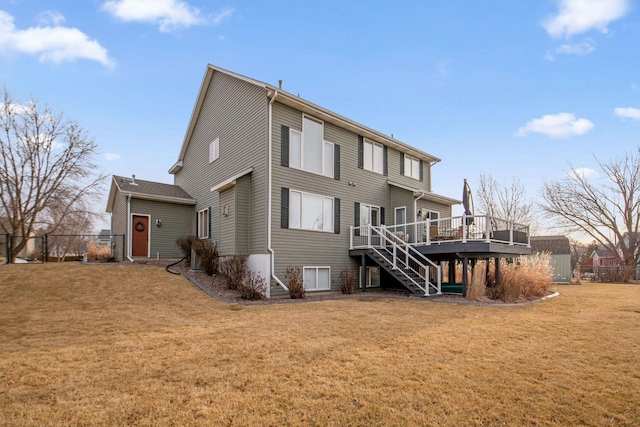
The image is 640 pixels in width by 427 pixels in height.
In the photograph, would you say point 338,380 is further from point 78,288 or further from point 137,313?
point 78,288

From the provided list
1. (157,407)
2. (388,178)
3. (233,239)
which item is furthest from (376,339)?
(388,178)

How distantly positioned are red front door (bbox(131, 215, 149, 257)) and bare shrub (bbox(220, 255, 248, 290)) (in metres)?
5.90

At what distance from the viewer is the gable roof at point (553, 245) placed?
986 inches

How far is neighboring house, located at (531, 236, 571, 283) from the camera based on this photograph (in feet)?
78.2

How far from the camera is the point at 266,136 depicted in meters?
12.3

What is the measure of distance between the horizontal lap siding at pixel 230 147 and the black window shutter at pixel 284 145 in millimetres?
602

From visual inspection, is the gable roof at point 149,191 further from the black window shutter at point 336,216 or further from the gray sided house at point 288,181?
the black window shutter at point 336,216

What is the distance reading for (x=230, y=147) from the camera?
48.4 feet

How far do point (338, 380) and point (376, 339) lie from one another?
195 centimetres

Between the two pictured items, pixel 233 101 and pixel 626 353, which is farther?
pixel 233 101

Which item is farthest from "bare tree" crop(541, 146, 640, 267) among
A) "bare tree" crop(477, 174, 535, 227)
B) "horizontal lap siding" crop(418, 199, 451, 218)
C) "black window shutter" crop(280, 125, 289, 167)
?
"black window shutter" crop(280, 125, 289, 167)

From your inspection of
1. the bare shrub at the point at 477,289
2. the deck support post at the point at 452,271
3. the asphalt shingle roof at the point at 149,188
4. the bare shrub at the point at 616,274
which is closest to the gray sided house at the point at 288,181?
the asphalt shingle roof at the point at 149,188

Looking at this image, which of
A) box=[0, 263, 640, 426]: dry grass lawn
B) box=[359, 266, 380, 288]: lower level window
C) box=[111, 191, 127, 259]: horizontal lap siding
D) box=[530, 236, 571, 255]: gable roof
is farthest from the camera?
box=[530, 236, 571, 255]: gable roof

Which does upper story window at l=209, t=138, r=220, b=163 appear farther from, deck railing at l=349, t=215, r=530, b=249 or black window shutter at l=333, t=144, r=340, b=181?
deck railing at l=349, t=215, r=530, b=249
